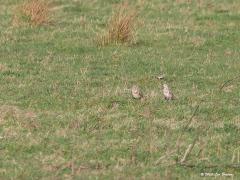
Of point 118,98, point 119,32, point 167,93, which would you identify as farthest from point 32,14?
point 167,93

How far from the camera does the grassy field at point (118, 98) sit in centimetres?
743

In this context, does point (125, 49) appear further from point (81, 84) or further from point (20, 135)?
point (20, 135)

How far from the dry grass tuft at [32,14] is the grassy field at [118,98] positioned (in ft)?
0.47

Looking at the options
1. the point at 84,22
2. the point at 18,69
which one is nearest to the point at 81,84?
the point at 18,69

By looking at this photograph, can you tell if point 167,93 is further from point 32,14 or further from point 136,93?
point 32,14

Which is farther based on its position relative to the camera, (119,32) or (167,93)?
(119,32)

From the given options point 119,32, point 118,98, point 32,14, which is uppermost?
point 32,14

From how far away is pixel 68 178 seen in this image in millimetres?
6934

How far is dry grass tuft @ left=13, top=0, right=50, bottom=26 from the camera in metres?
14.5

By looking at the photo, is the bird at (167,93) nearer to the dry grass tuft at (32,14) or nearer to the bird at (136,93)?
the bird at (136,93)

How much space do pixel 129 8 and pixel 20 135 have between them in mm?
8002

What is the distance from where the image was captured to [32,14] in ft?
47.4

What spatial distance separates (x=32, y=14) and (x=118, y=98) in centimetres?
522

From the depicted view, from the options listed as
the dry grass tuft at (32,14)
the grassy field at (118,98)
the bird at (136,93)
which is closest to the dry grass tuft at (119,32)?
the grassy field at (118,98)
